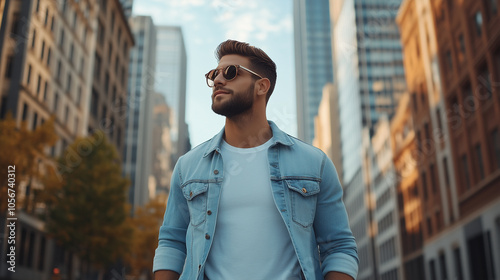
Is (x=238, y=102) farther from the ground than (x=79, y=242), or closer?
closer

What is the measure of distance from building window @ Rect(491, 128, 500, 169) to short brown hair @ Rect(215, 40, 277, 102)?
1074 inches

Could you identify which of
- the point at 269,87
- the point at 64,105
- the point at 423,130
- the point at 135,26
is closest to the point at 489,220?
the point at 423,130

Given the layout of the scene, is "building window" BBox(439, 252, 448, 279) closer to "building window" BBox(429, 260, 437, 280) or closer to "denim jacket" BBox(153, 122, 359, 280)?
"building window" BBox(429, 260, 437, 280)

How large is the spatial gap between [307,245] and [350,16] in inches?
4699

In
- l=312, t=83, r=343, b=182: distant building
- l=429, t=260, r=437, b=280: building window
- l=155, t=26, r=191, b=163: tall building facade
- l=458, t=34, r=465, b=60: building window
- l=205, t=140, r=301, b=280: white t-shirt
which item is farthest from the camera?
l=155, t=26, r=191, b=163: tall building facade

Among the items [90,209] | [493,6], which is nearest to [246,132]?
[90,209]

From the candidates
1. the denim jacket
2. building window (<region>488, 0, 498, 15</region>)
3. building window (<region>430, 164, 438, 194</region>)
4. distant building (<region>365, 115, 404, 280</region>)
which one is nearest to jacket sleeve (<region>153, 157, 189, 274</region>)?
the denim jacket

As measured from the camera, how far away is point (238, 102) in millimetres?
3078

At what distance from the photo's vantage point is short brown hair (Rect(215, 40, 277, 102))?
3202mm

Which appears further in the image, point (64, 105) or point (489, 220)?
point (64, 105)

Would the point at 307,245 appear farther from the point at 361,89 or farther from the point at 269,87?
the point at 361,89

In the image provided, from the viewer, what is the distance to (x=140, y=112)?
11688cm

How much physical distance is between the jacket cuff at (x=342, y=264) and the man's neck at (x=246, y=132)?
0.81 m

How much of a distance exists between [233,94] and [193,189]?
0.61 meters
